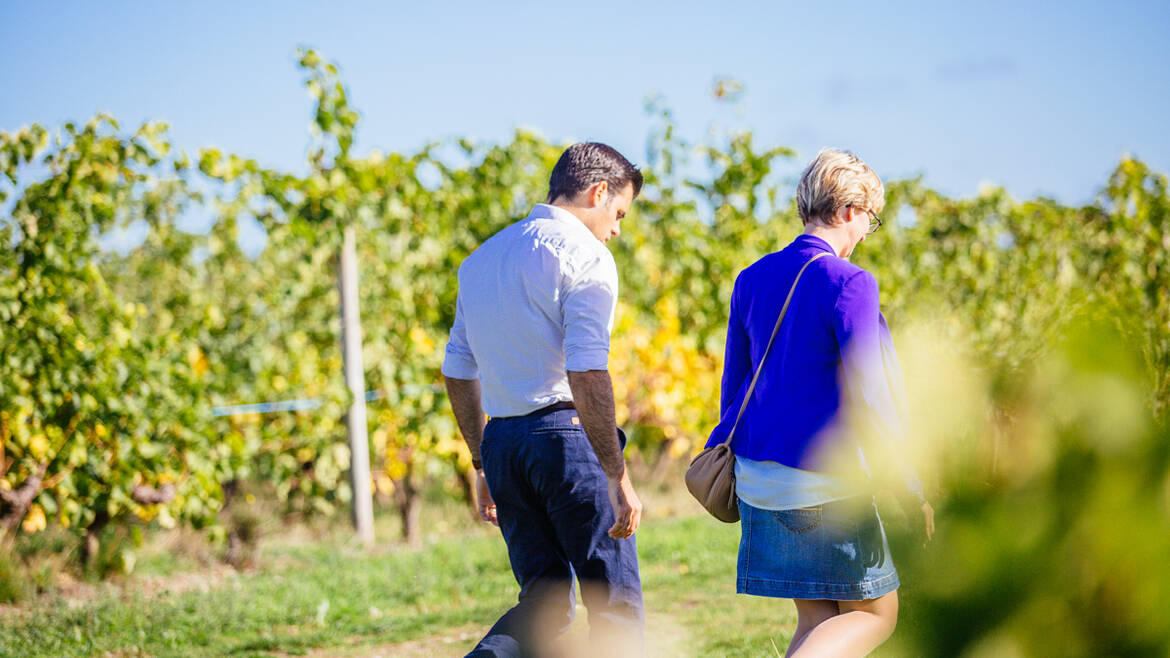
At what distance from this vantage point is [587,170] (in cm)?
261

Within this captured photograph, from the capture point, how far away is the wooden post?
19.6 feet

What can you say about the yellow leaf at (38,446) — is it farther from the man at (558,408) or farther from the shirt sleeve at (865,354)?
the shirt sleeve at (865,354)

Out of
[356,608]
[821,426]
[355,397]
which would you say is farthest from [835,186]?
[355,397]

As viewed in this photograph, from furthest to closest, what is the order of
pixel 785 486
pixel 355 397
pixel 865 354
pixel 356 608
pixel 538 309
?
pixel 355 397
pixel 356 608
pixel 538 309
pixel 785 486
pixel 865 354

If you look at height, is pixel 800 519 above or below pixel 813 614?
above

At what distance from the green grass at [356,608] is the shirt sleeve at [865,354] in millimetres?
1557

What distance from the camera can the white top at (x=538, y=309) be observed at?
7.97 ft

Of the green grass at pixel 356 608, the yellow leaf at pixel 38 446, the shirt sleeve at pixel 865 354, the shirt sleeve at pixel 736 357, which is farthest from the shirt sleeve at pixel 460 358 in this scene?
the yellow leaf at pixel 38 446

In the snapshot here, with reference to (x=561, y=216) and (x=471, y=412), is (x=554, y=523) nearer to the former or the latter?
(x=471, y=412)

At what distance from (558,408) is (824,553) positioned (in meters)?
0.77

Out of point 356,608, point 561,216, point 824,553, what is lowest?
point 356,608

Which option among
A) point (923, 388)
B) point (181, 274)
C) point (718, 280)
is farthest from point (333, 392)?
point (923, 388)

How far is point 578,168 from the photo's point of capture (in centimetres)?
261

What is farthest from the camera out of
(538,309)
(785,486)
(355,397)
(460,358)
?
(355,397)
